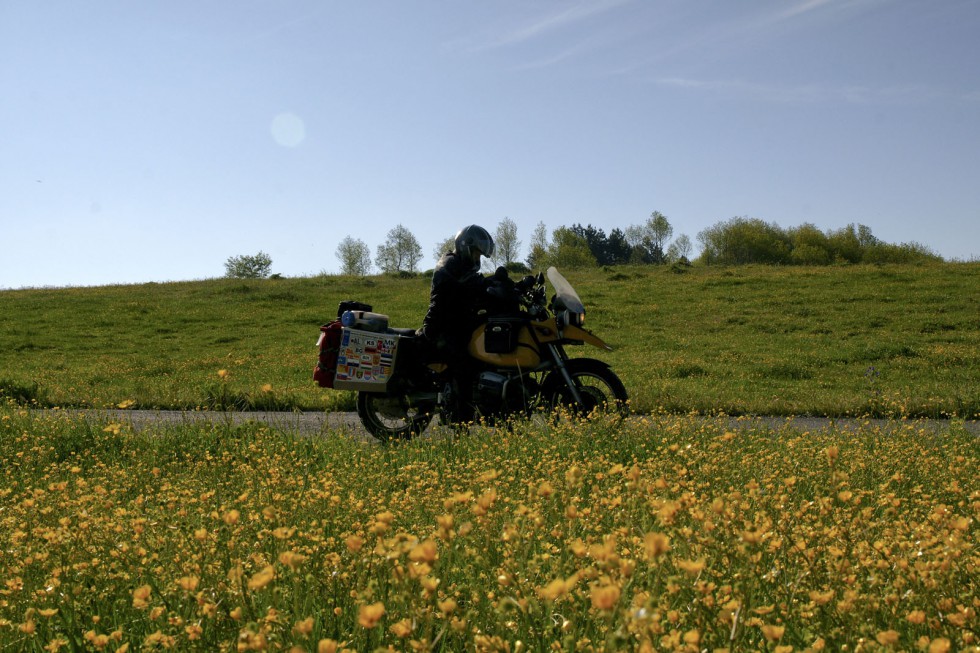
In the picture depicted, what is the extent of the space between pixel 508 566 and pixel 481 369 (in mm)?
5822

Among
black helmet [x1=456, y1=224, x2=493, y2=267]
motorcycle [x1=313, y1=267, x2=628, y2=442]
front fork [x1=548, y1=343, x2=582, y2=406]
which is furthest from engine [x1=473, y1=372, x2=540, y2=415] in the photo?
black helmet [x1=456, y1=224, x2=493, y2=267]

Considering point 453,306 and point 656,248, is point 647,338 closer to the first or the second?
point 453,306

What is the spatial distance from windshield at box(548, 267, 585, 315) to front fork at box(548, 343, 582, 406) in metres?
0.43

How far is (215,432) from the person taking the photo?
22.7ft

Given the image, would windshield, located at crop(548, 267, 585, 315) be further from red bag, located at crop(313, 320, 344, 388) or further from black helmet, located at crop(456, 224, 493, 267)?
red bag, located at crop(313, 320, 344, 388)

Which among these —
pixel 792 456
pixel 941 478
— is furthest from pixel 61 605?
pixel 941 478

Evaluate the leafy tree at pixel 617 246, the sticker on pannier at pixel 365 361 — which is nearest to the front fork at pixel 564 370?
the sticker on pannier at pixel 365 361

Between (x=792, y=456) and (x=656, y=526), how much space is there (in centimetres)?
282

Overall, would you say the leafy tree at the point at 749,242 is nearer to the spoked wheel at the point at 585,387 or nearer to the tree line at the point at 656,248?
the tree line at the point at 656,248

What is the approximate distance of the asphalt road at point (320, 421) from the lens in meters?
7.63

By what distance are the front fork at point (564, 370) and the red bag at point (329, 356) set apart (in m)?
2.18

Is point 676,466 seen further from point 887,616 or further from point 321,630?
point 321,630

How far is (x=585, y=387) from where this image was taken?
772 cm

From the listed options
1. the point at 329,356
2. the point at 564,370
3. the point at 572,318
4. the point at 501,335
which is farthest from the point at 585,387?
the point at 329,356
